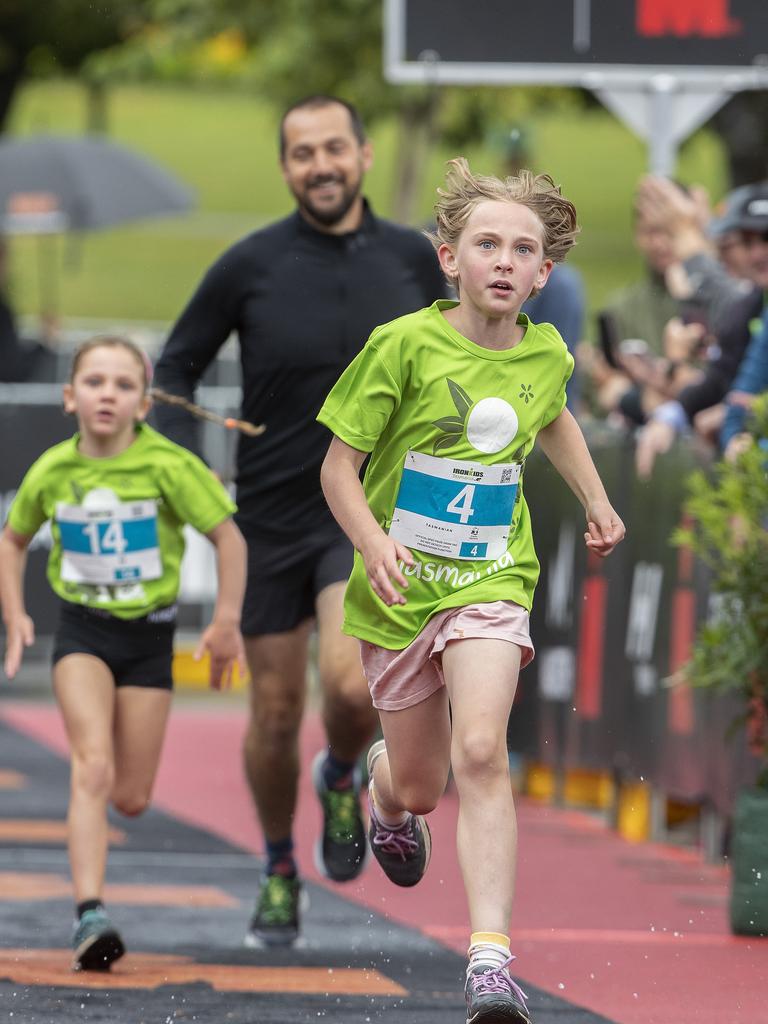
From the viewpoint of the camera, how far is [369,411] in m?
5.64

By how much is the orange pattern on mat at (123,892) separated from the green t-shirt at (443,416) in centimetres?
304

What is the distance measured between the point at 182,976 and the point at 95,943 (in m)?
0.27

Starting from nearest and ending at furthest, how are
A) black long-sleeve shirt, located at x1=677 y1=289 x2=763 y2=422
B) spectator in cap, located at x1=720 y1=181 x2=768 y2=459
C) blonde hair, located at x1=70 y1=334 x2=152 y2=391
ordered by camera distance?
blonde hair, located at x1=70 y1=334 x2=152 y2=391, spectator in cap, located at x1=720 y1=181 x2=768 y2=459, black long-sleeve shirt, located at x1=677 y1=289 x2=763 y2=422

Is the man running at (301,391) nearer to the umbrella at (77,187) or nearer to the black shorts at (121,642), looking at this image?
the black shorts at (121,642)

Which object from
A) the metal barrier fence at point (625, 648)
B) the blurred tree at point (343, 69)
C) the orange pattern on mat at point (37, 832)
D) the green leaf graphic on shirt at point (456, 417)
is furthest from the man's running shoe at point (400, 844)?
the blurred tree at point (343, 69)

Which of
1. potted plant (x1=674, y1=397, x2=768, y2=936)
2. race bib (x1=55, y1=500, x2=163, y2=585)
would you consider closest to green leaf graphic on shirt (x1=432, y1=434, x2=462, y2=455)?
race bib (x1=55, y1=500, x2=163, y2=585)

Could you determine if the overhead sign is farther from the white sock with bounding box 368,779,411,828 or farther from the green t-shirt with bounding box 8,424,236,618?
the white sock with bounding box 368,779,411,828

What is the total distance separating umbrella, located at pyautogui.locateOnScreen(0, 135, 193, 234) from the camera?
20.4m

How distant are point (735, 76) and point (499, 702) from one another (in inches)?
246

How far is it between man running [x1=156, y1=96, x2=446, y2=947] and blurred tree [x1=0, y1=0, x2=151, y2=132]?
25.3 m

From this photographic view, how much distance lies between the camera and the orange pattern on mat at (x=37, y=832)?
33.0 ft

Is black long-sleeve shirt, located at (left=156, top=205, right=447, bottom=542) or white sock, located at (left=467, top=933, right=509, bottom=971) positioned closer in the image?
white sock, located at (left=467, top=933, right=509, bottom=971)

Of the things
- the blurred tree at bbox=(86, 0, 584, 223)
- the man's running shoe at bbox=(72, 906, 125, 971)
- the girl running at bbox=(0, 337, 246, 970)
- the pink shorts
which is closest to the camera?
the pink shorts

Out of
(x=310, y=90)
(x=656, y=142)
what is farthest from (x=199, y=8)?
(x=656, y=142)
